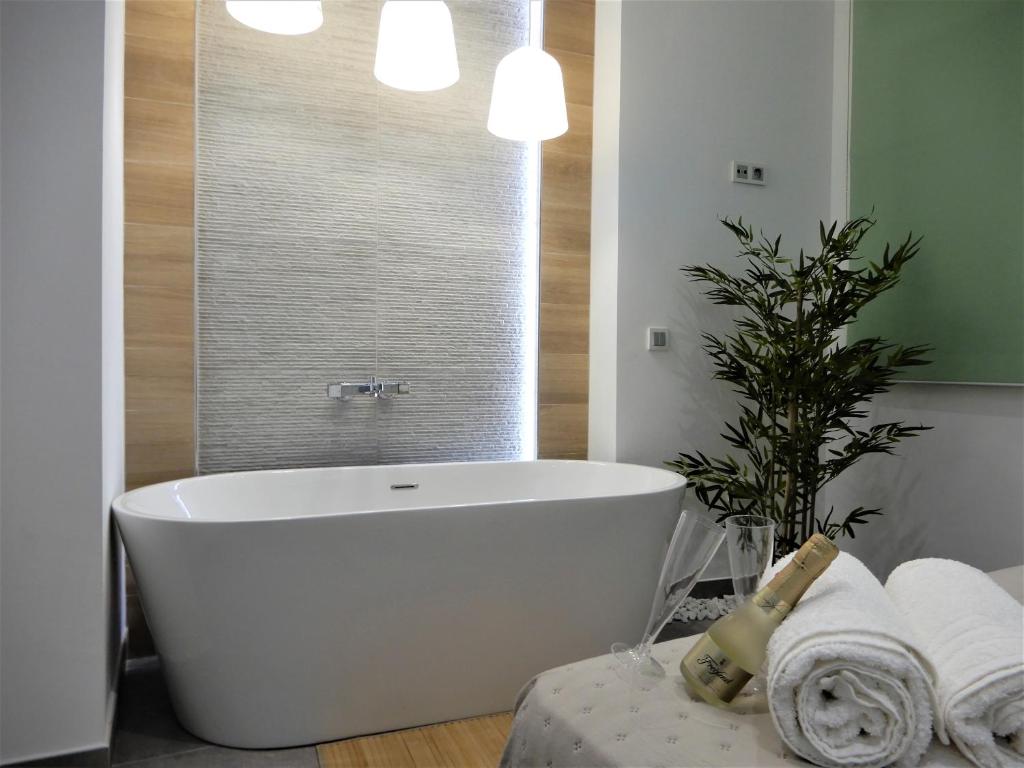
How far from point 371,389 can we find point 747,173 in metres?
2.03

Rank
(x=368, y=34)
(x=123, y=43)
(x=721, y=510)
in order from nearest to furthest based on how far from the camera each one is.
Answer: (x=123, y=43)
(x=368, y=34)
(x=721, y=510)

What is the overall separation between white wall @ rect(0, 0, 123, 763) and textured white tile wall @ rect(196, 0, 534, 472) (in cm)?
99

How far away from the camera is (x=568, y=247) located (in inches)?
131

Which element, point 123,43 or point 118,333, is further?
point 123,43

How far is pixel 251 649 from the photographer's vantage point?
1.93m

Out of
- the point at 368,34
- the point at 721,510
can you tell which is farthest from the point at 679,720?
the point at 368,34

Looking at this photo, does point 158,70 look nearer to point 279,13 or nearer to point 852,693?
point 279,13

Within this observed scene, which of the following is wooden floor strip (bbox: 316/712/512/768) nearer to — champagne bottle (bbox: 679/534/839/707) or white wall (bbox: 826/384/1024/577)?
champagne bottle (bbox: 679/534/839/707)

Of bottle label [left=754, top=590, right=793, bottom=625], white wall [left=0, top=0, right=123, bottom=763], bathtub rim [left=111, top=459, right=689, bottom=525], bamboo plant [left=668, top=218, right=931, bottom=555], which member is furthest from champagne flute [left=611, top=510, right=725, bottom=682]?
bamboo plant [left=668, top=218, right=931, bottom=555]

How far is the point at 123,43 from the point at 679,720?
2833mm

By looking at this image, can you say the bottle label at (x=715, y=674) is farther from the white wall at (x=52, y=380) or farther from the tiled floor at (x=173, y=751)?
the white wall at (x=52, y=380)

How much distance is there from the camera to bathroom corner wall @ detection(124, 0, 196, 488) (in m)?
2.64

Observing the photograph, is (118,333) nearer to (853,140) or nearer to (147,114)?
(147,114)

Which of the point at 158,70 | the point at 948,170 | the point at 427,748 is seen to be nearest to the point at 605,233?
the point at 948,170
